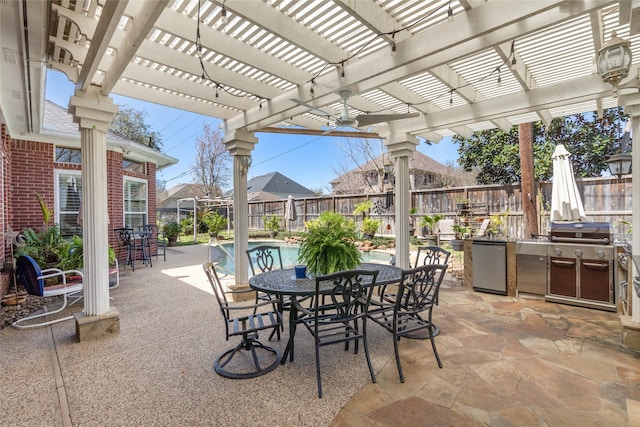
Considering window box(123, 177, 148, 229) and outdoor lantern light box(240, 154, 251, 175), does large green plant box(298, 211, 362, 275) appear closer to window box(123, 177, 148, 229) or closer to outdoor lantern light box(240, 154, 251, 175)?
outdoor lantern light box(240, 154, 251, 175)

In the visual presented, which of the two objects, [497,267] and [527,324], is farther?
[497,267]

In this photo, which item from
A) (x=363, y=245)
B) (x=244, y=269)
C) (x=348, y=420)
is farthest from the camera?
(x=363, y=245)

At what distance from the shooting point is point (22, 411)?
2.17 meters

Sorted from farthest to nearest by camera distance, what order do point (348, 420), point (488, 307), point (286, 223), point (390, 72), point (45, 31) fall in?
1. point (286, 223)
2. point (488, 307)
3. point (390, 72)
4. point (45, 31)
5. point (348, 420)

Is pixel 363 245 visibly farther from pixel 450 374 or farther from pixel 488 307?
pixel 450 374

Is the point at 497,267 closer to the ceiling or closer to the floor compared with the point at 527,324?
closer to the ceiling

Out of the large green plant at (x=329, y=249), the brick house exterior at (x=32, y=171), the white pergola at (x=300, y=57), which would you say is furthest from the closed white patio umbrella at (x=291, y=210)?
the large green plant at (x=329, y=249)

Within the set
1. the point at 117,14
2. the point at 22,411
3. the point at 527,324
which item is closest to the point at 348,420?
the point at 22,411

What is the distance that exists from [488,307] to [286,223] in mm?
11512

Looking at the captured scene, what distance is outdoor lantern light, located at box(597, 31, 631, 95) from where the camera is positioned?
220cm

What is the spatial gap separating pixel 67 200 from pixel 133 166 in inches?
86.8

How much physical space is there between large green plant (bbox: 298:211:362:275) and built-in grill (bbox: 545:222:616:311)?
326 cm

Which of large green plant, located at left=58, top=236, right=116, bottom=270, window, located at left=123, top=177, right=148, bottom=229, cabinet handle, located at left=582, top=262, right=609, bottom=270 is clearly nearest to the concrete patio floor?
cabinet handle, located at left=582, top=262, right=609, bottom=270

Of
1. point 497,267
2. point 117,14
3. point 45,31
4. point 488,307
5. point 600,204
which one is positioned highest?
point 45,31
